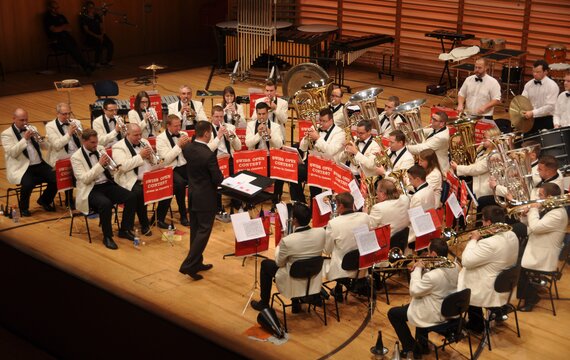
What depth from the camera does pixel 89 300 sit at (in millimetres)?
4332

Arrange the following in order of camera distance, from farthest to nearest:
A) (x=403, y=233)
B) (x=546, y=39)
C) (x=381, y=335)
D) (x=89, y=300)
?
(x=546, y=39)
(x=403, y=233)
(x=381, y=335)
(x=89, y=300)

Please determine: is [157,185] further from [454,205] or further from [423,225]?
[454,205]

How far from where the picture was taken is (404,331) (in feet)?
21.2

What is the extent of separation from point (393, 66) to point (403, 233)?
33.3 feet

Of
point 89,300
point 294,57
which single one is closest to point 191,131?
point 89,300

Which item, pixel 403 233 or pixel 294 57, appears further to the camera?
pixel 294 57

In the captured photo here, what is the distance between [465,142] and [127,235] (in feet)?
13.3

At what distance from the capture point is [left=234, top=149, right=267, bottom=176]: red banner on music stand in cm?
921

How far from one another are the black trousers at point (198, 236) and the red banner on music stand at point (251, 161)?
1.35m

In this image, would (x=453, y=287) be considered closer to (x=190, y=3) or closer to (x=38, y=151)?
(x=38, y=151)

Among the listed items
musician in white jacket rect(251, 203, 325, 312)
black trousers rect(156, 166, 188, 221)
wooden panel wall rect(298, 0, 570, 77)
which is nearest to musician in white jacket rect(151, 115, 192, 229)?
black trousers rect(156, 166, 188, 221)

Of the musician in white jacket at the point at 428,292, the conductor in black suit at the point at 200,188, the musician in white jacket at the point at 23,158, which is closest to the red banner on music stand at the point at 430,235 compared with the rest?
the musician in white jacket at the point at 428,292

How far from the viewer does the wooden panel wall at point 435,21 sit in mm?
14727

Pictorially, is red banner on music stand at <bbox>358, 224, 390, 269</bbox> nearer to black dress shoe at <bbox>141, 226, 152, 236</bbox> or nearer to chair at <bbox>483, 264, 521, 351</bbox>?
chair at <bbox>483, 264, 521, 351</bbox>
